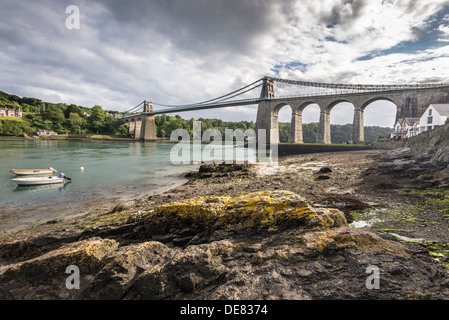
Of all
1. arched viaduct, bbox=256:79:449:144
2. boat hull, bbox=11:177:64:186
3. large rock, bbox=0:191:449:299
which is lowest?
boat hull, bbox=11:177:64:186

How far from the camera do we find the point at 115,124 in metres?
104

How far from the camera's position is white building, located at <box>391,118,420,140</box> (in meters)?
34.0

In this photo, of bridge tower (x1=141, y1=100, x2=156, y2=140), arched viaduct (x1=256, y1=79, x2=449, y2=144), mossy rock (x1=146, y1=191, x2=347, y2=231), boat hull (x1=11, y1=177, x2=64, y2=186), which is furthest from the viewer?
bridge tower (x1=141, y1=100, x2=156, y2=140)

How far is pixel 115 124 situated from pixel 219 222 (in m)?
116

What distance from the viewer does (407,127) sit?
36250mm

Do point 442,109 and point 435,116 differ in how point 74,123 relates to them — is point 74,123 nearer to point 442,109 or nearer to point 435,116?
point 435,116

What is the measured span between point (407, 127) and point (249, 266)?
154ft

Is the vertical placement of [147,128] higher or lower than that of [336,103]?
lower

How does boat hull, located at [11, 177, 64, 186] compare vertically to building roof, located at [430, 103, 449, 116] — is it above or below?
below

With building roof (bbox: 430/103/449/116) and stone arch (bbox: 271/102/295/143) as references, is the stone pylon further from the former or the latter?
building roof (bbox: 430/103/449/116)

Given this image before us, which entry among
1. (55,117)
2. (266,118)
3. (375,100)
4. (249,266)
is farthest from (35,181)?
(55,117)

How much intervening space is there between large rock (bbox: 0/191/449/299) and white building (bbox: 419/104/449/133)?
3850 centimetres

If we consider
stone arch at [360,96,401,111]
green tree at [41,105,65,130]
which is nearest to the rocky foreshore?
stone arch at [360,96,401,111]
